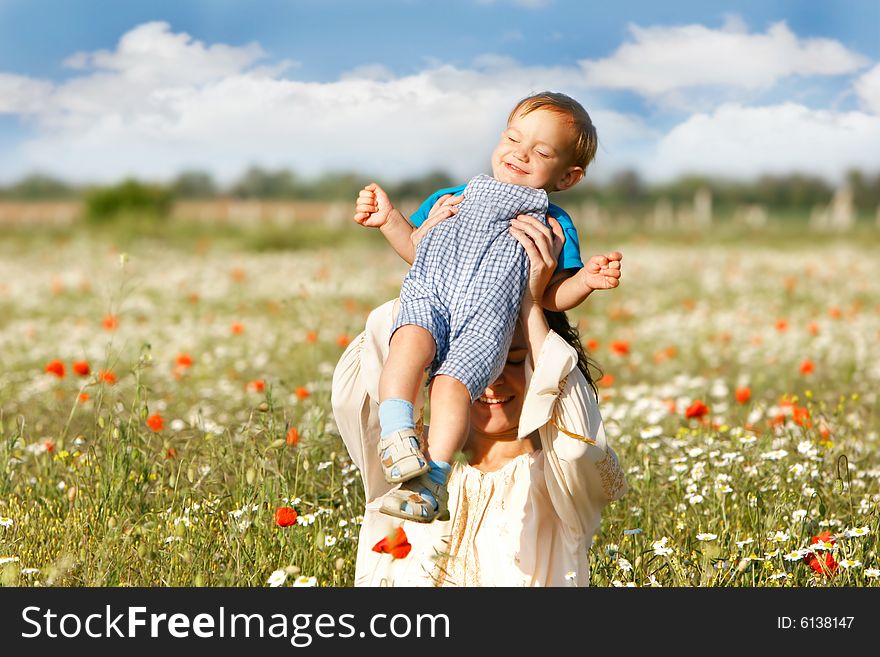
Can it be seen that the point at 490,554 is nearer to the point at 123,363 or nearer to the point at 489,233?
the point at 489,233

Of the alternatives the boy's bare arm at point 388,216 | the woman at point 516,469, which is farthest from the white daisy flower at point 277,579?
the boy's bare arm at point 388,216

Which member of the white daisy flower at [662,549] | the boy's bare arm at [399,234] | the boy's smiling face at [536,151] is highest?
the boy's smiling face at [536,151]

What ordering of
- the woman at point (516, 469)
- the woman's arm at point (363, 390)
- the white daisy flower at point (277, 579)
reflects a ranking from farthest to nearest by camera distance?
the woman's arm at point (363, 390), the woman at point (516, 469), the white daisy flower at point (277, 579)

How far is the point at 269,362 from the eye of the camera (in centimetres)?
732

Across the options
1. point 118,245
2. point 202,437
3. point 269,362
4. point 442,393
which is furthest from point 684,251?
point 442,393

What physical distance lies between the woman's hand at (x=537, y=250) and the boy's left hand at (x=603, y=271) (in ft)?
0.44

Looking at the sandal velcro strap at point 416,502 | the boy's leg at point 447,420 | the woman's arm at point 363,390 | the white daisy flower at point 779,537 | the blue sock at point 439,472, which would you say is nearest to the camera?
the sandal velcro strap at point 416,502

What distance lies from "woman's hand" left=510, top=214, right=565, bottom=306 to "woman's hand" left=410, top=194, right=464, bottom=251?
0.20m

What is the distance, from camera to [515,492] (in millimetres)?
3162

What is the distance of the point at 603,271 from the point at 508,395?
19.9 inches

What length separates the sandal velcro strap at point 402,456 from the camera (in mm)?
2621

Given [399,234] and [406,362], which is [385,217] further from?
[406,362]

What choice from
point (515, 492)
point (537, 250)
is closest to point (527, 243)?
point (537, 250)

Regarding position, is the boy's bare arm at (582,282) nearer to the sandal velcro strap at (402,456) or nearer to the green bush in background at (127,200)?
the sandal velcro strap at (402,456)
